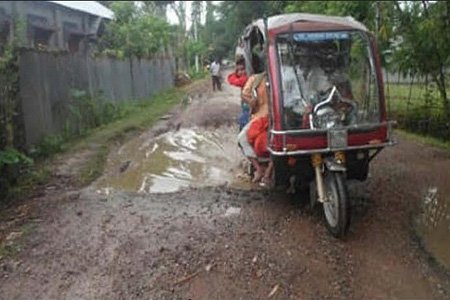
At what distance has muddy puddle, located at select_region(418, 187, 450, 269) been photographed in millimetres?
6105

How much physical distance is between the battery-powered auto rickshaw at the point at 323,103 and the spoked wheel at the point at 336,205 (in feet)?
0.03

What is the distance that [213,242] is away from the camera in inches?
243

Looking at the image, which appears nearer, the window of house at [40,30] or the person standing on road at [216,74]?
the window of house at [40,30]

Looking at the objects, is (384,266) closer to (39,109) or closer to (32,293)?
(32,293)

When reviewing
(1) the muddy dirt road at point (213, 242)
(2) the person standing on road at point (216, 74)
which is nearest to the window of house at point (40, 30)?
(2) the person standing on road at point (216, 74)

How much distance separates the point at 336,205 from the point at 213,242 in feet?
4.14

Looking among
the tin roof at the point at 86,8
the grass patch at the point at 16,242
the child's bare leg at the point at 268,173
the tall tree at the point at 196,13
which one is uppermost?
the tall tree at the point at 196,13

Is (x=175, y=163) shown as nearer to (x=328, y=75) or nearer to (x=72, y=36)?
(x=328, y=75)

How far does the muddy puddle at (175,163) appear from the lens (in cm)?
898

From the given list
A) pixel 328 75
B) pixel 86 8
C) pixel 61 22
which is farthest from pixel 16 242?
pixel 86 8

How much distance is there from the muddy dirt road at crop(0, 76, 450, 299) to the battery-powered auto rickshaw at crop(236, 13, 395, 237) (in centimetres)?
48

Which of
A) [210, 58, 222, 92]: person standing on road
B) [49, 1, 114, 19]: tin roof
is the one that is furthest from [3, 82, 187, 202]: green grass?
[210, 58, 222, 92]: person standing on road

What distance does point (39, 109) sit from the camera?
1127 cm

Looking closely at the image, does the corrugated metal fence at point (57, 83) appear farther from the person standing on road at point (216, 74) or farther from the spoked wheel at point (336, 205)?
the person standing on road at point (216, 74)
